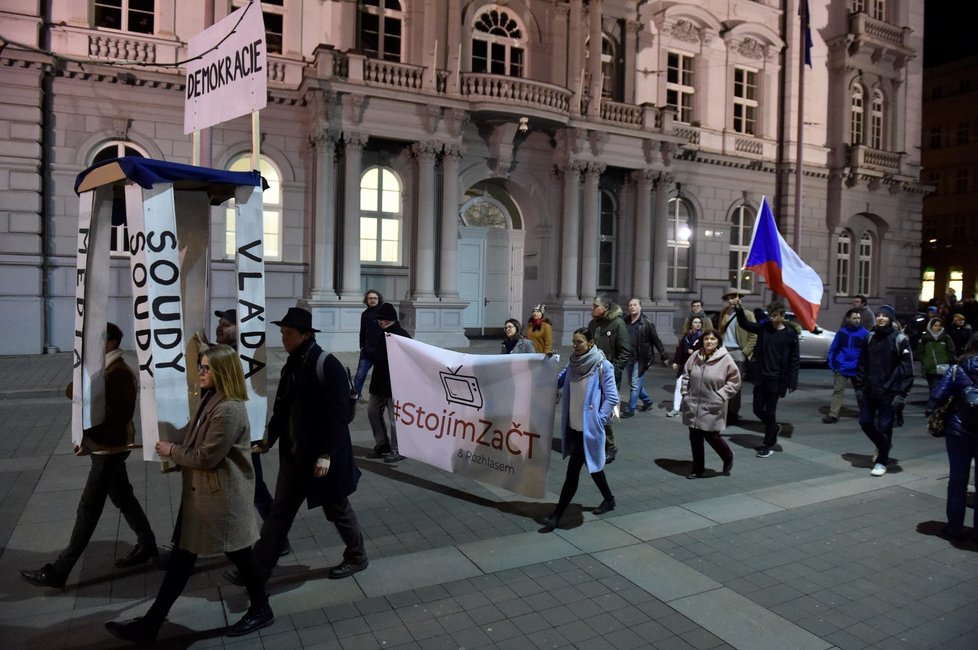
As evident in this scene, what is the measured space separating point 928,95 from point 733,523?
52790 millimetres

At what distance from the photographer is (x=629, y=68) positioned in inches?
917

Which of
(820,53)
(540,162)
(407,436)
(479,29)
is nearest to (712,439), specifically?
(407,436)

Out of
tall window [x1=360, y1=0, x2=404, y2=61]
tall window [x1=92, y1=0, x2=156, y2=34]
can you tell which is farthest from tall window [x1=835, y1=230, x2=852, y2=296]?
tall window [x1=92, y1=0, x2=156, y2=34]

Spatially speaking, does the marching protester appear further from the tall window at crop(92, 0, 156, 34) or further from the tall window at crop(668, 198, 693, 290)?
the tall window at crop(668, 198, 693, 290)

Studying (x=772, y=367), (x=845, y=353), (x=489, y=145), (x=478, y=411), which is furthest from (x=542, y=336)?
(x=489, y=145)

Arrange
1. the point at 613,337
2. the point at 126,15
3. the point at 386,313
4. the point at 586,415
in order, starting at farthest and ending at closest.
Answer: the point at 126,15 < the point at 613,337 < the point at 386,313 < the point at 586,415

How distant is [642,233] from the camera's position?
75.5 ft

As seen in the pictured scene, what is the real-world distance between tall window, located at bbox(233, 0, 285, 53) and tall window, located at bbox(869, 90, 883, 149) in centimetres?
2347

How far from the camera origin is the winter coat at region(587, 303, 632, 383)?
9.45m

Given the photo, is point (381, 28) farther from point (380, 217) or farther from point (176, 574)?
point (176, 574)

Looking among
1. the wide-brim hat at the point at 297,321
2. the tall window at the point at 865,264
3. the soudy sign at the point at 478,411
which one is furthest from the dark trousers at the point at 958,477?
the tall window at the point at 865,264

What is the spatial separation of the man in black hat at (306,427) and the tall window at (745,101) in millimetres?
25088

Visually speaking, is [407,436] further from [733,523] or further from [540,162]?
[540,162]

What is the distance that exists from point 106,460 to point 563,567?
3.44 metres
